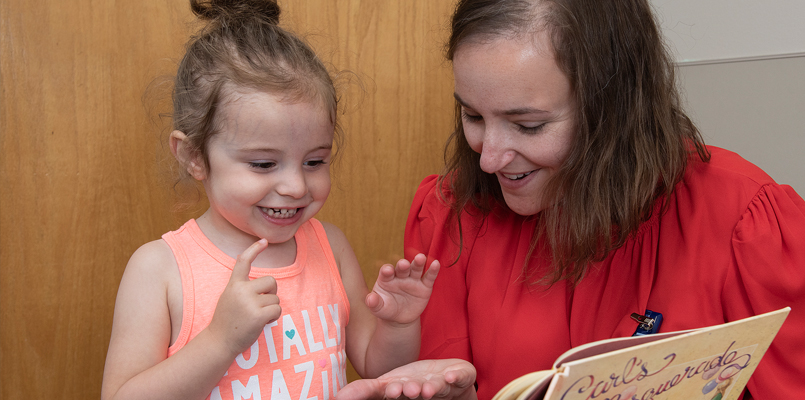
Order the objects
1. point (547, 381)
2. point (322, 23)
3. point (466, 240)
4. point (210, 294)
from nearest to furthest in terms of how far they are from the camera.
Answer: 1. point (547, 381)
2. point (210, 294)
3. point (466, 240)
4. point (322, 23)

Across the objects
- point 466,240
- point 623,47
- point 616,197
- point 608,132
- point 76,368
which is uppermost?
point 623,47

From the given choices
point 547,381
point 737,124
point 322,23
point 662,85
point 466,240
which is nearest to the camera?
point 547,381

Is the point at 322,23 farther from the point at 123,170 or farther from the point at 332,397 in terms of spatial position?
the point at 332,397

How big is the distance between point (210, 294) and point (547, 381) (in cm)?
54

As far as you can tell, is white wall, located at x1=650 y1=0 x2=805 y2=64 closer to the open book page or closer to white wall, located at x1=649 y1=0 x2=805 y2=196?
white wall, located at x1=649 y1=0 x2=805 y2=196

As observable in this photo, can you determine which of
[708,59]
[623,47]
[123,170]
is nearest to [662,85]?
[623,47]

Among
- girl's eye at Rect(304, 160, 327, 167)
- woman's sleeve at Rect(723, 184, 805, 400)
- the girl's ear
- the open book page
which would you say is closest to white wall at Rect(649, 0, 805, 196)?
woman's sleeve at Rect(723, 184, 805, 400)

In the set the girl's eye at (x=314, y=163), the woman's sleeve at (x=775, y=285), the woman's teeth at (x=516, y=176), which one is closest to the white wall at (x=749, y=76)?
the woman's sleeve at (x=775, y=285)

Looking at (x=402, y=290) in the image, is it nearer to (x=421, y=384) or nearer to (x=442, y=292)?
(x=421, y=384)

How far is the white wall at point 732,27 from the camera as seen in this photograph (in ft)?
5.04

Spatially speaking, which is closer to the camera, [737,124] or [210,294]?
[210,294]

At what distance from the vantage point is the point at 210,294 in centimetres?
90

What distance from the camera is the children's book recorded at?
568 mm

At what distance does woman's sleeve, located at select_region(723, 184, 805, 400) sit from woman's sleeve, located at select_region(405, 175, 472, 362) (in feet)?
1.56
